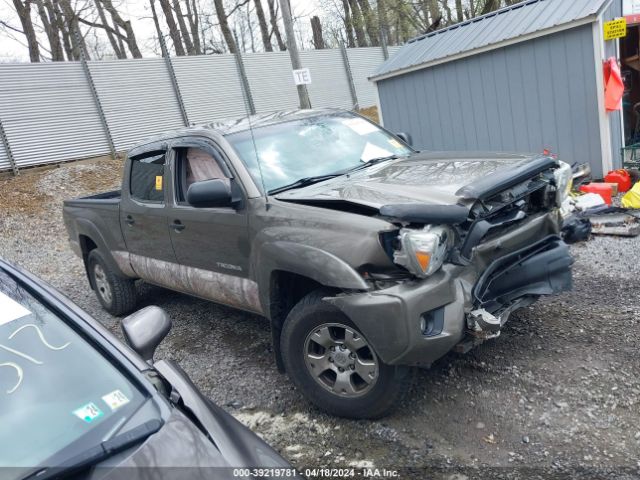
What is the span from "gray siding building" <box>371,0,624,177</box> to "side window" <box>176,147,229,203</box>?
6001mm

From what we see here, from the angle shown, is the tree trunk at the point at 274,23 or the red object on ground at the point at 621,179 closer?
the red object on ground at the point at 621,179

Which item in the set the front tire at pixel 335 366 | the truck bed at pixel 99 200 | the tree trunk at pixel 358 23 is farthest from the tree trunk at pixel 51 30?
the front tire at pixel 335 366

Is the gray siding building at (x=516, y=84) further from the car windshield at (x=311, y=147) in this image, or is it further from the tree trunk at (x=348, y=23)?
the tree trunk at (x=348, y=23)

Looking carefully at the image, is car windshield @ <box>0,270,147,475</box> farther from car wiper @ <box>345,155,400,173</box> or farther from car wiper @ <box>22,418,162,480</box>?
car wiper @ <box>345,155,400,173</box>

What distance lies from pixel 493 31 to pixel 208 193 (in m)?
7.17

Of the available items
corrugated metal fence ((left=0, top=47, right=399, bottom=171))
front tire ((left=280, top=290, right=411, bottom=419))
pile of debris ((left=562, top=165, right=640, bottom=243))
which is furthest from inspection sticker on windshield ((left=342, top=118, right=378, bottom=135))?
corrugated metal fence ((left=0, top=47, right=399, bottom=171))

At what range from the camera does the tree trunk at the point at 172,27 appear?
23.2 metres

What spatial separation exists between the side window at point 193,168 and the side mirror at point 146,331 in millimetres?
2053

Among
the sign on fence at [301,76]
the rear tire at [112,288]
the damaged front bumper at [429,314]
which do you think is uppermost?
the sign on fence at [301,76]

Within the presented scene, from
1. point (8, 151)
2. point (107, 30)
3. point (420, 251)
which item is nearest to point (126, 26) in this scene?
point (107, 30)

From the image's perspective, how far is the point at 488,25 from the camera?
9352 mm

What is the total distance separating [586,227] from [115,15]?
2369 centimetres

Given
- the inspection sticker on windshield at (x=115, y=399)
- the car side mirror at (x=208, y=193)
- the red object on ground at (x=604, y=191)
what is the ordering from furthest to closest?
the red object on ground at (x=604, y=191), the car side mirror at (x=208, y=193), the inspection sticker on windshield at (x=115, y=399)

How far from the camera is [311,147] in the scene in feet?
13.9
